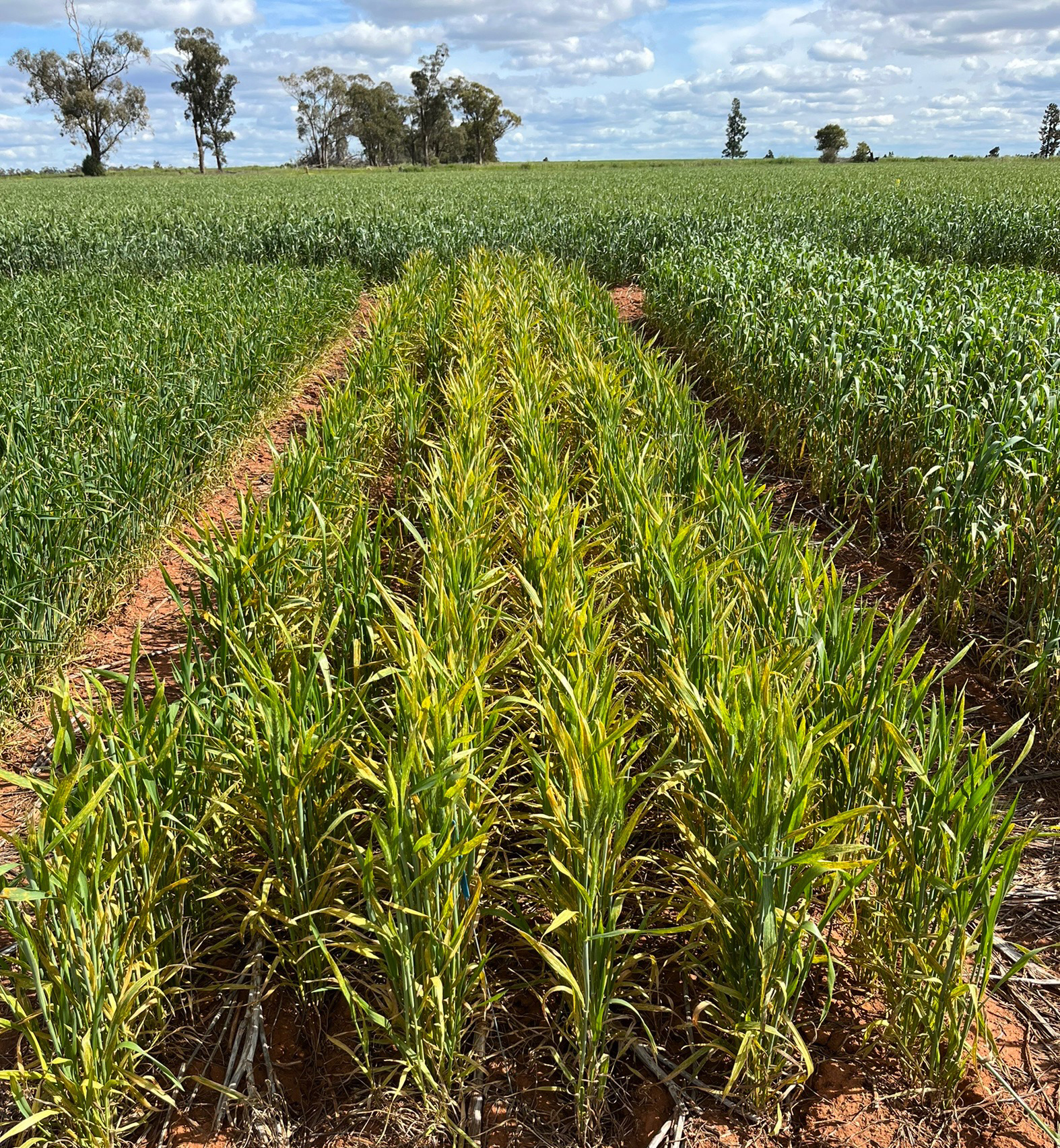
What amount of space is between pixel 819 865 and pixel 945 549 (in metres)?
2.65

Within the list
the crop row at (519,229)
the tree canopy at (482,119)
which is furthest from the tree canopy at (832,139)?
the crop row at (519,229)

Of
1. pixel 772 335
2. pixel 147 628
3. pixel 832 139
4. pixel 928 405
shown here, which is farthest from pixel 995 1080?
pixel 832 139

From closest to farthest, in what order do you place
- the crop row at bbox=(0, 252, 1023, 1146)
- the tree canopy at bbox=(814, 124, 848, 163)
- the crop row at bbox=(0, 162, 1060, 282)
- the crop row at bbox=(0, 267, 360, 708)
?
the crop row at bbox=(0, 252, 1023, 1146), the crop row at bbox=(0, 267, 360, 708), the crop row at bbox=(0, 162, 1060, 282), the tree canopy at bbox=(814, 124, 848, 163)

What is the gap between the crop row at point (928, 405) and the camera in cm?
352

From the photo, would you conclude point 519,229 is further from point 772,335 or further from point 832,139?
point 832,139

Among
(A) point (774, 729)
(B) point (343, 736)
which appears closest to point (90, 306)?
(B) point (343, 736)

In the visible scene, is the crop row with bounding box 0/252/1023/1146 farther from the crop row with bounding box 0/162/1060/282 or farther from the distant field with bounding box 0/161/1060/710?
the crop row with bounding box 0/162/1060/282

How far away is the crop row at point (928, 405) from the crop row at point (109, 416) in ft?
12.2

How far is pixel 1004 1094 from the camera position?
1.77 m

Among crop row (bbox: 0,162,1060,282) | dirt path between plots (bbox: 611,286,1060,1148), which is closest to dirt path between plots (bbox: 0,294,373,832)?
dirt path between plots (bbox: 611,286,1060,1148)

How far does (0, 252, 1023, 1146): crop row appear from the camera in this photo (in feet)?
5.48

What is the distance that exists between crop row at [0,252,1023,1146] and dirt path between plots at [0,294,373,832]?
291mm

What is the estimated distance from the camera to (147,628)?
13.3 feet

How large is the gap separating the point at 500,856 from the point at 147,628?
2.44 metres
